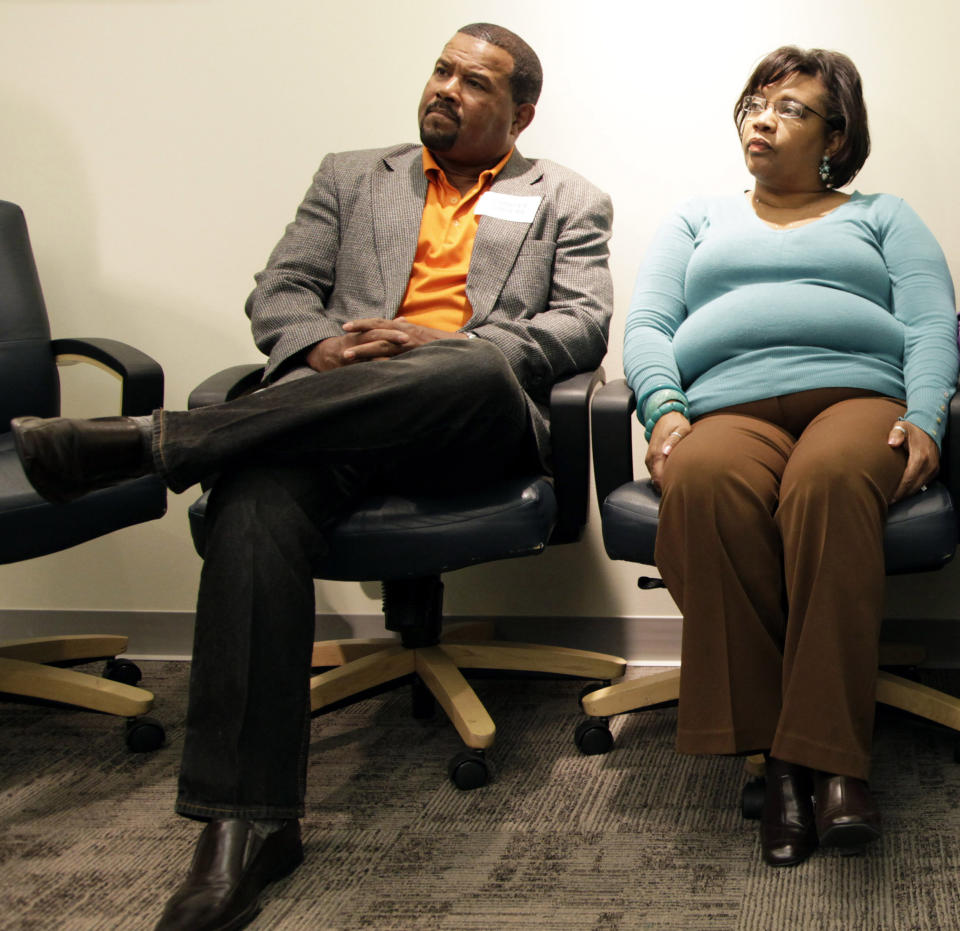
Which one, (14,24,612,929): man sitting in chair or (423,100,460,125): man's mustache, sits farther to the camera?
(423,100,460,125): man's mustache

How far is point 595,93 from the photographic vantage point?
252cm

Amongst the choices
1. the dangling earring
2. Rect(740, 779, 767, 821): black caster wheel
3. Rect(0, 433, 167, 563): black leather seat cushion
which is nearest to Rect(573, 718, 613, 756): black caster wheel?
Rect(740, 779, 767, 821): black caster wheel

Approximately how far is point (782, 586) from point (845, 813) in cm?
35

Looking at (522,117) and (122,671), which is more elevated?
(522,117)

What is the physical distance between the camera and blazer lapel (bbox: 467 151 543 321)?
2217 mm

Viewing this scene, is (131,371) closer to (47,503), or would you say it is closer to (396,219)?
(47,503)

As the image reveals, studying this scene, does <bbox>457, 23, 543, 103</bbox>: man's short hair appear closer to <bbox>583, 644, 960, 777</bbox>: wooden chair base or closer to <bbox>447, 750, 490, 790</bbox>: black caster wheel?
<bbox>583, 644, 960, 777</bbox>: wooden chair base

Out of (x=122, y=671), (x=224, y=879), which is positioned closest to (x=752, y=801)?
(x=224, y=879)

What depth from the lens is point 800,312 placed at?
1988 mm

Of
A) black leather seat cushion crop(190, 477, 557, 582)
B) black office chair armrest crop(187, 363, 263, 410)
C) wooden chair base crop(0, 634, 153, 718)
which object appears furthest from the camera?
wooden chair base crop(0, 634, 153, 718)

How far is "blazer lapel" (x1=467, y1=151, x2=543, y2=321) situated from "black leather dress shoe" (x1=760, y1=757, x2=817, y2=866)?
103 cm

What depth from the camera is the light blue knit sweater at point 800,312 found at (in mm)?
1953

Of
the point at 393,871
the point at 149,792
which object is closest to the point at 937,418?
the point at 393,871

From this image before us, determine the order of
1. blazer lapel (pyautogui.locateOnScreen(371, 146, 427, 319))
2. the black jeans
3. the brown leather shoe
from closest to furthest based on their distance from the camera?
the brown leather shoe, the black jeans, blazer lapel (pyautogui.locateOnScreen(371, 146, 427, 319))
